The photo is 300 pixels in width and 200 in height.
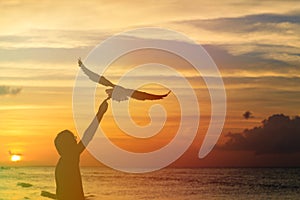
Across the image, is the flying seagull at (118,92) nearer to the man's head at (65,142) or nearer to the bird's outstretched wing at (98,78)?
the bird's outstretched wing at (98,78)

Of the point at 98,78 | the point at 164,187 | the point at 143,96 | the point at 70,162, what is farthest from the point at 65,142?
the point at 164,187

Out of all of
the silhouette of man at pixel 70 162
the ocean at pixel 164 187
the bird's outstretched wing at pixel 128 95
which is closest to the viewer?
the silhouette of man at pixel 70 162

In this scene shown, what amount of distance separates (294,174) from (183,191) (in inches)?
499

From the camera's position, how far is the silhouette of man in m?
3.24

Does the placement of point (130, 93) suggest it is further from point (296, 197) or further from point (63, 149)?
point (296, 197)

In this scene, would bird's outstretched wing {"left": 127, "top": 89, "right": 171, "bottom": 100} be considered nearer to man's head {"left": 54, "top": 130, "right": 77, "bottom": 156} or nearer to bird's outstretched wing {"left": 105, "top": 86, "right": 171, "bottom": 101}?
bird's outstretched wing {"left": 105, "top": 86, "right": 171, "bottom": 101}

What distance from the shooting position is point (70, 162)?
3281 millimetres

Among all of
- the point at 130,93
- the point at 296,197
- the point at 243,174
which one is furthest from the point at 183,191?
the point at 130,93

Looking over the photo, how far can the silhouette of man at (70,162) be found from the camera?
3.24m

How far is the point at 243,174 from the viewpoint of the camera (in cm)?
3384

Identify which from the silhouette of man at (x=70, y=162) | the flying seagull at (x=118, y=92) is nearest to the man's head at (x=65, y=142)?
the silhouette of man at (x=70, y=162)

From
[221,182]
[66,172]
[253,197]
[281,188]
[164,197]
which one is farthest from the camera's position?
[221,182]

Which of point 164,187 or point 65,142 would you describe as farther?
point 164,187

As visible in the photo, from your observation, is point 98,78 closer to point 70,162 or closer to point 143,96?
point 143,96
